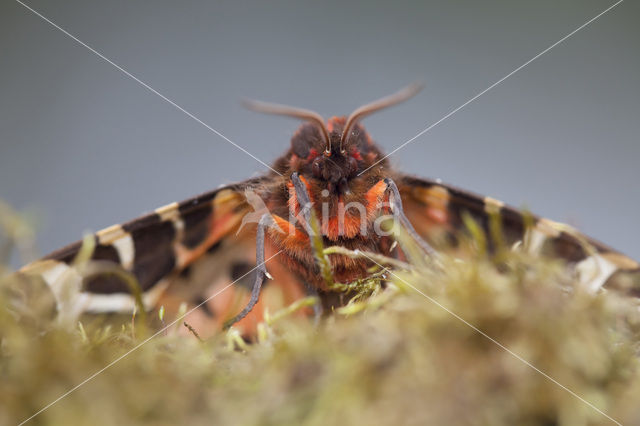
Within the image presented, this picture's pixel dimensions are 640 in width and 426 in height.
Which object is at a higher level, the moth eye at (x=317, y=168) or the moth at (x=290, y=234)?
the moth eye at (x=317, y=168)

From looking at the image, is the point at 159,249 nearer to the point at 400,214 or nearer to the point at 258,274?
the point at 258,274

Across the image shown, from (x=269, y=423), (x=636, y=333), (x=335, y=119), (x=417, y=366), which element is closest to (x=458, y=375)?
(x=417, y=366)

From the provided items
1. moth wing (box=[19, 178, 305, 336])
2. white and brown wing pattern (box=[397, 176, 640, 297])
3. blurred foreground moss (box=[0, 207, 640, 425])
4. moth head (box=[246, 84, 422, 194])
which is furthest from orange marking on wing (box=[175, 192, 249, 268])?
blurred foreground moss (box=[0, 207, 640, 425])

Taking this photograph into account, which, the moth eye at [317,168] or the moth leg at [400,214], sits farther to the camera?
the moth eye at [317,168]

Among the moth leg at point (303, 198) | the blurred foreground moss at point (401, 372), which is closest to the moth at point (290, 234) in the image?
the moth leg at point (303, 198)

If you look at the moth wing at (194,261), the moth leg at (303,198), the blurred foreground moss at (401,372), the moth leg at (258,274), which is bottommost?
the moth wing at (194,261)

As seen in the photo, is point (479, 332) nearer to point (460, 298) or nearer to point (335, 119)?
point (460, 298)

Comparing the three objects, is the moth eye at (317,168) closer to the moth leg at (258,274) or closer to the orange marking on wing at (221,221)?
the moth leg at (258,274)

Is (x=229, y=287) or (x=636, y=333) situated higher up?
(x=636, y=333)
